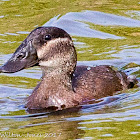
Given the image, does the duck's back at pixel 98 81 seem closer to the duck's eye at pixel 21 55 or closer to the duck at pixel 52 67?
the duck at pixel 52 67

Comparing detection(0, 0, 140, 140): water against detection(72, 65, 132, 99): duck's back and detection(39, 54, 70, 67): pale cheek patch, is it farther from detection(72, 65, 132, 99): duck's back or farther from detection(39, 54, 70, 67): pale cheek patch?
detection(39, 54, 70, 67): pale cheek patch

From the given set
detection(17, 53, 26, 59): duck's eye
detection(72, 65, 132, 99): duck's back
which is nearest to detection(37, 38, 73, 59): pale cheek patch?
detection(17, 53, 26, 59): duck's eye

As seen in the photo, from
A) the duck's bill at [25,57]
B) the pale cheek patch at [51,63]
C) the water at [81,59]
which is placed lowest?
the water at [81,59]

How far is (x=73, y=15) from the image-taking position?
17.0 m

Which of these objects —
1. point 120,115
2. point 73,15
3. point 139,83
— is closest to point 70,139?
point 120,115

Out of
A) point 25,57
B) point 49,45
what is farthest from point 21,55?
point 49,45

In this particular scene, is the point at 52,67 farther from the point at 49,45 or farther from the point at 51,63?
the point at 49,45

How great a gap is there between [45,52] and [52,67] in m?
0.30

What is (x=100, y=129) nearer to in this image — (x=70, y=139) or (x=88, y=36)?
(x=70, y=139)

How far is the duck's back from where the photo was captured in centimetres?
1064

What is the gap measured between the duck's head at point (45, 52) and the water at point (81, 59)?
80 cm

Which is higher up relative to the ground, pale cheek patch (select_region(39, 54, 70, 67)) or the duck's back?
pale cheek patch (select_region(39, 54, 70, 67))

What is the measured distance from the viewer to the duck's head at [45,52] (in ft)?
33.3

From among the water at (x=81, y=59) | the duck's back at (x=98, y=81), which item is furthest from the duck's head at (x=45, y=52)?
the water at (x=81, y=59)
